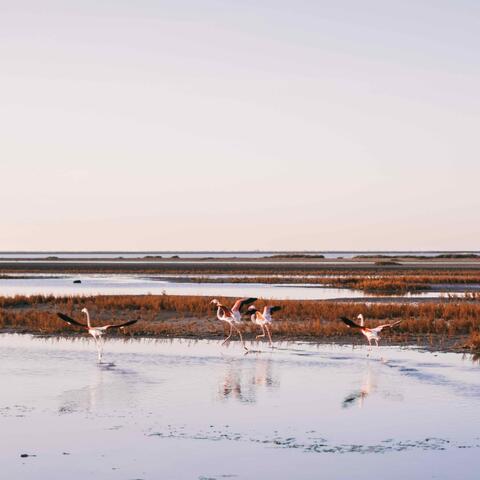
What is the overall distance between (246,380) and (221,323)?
45.6ft

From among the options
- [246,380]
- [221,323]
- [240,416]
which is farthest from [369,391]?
[221,323]

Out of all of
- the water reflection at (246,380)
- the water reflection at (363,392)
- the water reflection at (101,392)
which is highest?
the water reflection at (363,392)

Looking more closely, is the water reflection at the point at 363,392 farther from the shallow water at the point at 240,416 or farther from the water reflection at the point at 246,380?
the water reflection at the point at 246,380

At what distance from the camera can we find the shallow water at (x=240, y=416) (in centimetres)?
1271

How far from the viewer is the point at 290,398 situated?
17984 millimetres

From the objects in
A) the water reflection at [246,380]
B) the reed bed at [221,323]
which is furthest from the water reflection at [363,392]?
the reed bed at [221,323]

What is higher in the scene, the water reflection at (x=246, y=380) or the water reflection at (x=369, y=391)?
the water reflection at (x=369, y=391)

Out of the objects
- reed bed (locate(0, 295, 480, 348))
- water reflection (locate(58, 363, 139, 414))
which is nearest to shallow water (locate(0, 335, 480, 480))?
water reflection (locate(58, 363, 139, 414))

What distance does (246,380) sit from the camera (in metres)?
20.4

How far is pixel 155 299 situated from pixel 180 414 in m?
25.3

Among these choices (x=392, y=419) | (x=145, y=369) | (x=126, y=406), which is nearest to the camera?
(x=392, y=419)

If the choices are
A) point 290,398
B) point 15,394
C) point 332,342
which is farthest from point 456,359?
point 15,394

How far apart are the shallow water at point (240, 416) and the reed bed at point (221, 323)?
4905 mm

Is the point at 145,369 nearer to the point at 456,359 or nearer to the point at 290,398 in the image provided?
the point at 290,398
